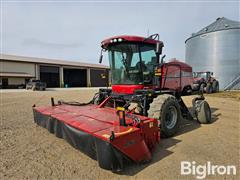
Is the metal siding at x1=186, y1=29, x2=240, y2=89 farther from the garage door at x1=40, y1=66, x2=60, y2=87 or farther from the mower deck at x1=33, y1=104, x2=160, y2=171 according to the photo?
the garage door at x1=40, y1=66, x2=60, y2=87

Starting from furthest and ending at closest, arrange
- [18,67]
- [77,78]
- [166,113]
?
[77,78]
[18,67]
[166,113]

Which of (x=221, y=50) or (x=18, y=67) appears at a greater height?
(x=221, y=50)

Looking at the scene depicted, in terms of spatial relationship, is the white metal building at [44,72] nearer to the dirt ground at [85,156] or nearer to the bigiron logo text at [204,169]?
the dirt ground at [85,156]

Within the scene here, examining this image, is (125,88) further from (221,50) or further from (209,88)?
(221,50)

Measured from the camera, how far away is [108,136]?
2.51 meters

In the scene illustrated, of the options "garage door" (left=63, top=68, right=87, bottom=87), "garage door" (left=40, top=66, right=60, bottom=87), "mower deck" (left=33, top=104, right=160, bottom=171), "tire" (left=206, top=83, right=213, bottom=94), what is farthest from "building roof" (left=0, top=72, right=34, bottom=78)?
"mower deck" (left=33, top=104, right=160, bottom=171)

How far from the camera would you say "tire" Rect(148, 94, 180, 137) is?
12.5ft

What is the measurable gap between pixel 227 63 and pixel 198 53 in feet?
13.7

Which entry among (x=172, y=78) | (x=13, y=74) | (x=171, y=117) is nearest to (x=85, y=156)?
(x=171, y=117)

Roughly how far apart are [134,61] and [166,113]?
1617 mm

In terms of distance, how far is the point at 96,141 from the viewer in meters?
2.62

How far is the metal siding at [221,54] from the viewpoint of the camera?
22016 millimetres

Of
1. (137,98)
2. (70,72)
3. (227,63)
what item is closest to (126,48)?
(137,98)

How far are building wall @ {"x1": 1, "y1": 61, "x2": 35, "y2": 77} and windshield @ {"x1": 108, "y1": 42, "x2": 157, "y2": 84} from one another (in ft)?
98.4
